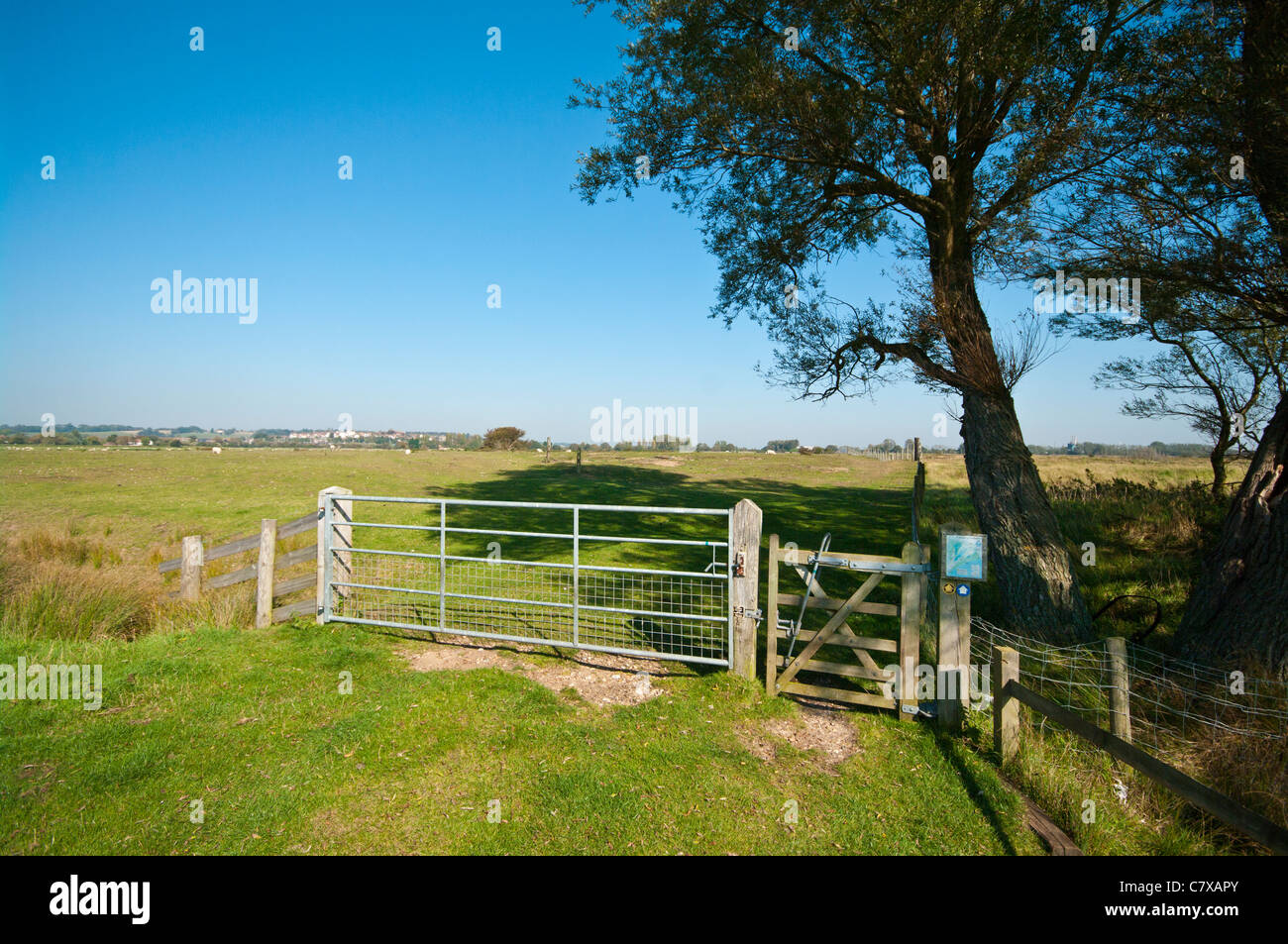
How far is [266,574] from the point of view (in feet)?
27.0

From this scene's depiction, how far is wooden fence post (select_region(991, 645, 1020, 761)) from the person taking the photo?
4797 millimetres

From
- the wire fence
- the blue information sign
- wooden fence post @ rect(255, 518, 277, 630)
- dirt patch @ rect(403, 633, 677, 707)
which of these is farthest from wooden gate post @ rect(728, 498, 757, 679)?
wooden fence post @ rect(255, 518, 277, 630)

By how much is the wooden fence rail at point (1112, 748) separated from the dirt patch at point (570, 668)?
3.14 metres

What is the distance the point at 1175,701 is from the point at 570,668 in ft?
20.0

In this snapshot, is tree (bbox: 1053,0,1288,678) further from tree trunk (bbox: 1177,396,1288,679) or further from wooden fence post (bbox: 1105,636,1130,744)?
wooden fence post (bbox: 1105,636,1130,744)

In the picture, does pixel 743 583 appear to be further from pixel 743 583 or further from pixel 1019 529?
pixel 1019 529

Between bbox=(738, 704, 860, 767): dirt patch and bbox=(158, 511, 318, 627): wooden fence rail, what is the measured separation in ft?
21.1

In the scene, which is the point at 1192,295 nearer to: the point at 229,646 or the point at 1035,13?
the point at 1035,13

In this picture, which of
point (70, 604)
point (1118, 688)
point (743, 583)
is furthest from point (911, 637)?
point (70, 604)

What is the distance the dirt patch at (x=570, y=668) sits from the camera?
248 inches

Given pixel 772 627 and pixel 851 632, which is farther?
pixel 772 627

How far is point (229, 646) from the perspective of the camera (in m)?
7.16

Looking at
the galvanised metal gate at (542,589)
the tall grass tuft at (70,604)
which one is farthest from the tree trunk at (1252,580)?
the tall grass tuft at (70,604)
